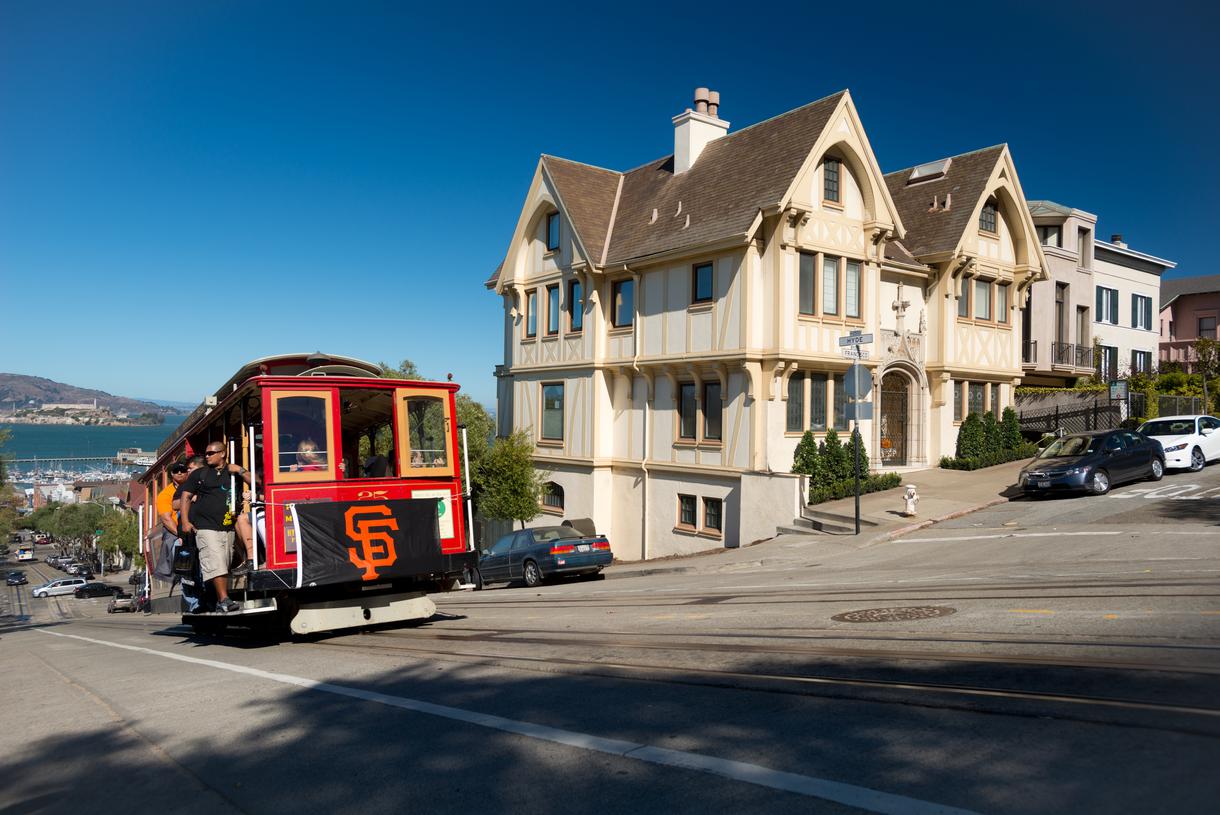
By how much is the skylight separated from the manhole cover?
2481 cm

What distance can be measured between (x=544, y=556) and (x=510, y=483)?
987 cm

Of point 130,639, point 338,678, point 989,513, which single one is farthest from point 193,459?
point 989,513

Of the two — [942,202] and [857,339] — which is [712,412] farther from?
[942,202]

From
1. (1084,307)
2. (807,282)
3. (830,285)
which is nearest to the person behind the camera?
(807,282)

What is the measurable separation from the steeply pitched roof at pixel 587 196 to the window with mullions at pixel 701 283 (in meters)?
3.96

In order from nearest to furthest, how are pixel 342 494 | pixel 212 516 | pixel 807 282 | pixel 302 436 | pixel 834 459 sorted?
1. pixel 302 436
2. pixel 342 494
3. pixel 212 516
4. pixel 834 459
5. pixel 807 282

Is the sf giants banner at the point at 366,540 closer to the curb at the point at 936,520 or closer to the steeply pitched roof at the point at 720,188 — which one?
the curb at the point at 936,520

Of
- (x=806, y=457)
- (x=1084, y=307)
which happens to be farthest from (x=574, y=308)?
(x=1084, y=307)

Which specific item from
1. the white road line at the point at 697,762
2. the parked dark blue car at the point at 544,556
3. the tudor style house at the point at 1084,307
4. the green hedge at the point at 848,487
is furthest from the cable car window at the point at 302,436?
the tudor style house at the point at 1084,307

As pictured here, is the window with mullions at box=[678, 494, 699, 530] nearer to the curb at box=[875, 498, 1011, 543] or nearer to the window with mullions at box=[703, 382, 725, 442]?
the window with mullions at box=[703, 382, 725, 442]

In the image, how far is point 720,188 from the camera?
26.1 metres

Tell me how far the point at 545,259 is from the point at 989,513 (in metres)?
16.9

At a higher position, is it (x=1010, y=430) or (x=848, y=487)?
(x=1010, y=430)

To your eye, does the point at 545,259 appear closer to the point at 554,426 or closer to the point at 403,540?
the point at 554,426
